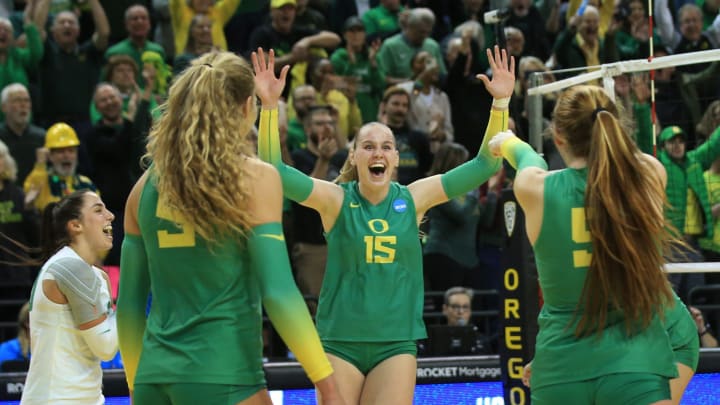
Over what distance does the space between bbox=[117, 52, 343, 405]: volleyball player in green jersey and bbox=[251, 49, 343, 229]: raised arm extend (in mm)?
1507

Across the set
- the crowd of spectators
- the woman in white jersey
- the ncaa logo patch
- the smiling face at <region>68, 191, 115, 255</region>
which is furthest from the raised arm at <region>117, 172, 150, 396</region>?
the crowd of spectators

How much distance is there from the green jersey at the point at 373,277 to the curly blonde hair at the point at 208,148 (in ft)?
6.37

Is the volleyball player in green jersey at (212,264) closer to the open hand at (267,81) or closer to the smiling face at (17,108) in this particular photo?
the open hand at (267,81)

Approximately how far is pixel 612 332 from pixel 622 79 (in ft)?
23.6

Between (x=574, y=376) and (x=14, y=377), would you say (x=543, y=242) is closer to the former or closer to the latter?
(x=574, y=376)

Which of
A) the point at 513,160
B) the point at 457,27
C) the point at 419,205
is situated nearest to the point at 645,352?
the point at 513,160

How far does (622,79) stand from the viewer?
10969mm

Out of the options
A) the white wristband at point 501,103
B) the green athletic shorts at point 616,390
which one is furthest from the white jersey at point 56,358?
the white wristband at point 501,103

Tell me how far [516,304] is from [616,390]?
12.0 ft

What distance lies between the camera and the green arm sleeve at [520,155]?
4457mm

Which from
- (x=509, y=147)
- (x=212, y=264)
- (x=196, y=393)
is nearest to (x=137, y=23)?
(x=509, y=147)

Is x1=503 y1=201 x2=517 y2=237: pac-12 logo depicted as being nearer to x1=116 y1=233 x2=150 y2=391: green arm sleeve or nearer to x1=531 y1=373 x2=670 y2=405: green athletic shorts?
x1=531 y1=373 x2=670 y2=405: green athletic shorts

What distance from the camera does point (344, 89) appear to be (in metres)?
11.9

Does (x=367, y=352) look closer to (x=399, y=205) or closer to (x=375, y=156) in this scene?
(x=399, y=205)
